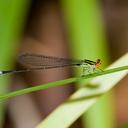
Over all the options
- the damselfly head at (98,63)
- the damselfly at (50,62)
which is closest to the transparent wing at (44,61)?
the damselfly at (50,62)

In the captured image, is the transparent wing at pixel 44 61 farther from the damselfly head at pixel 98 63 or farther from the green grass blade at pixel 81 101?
the green grass blade at pixel 81 101

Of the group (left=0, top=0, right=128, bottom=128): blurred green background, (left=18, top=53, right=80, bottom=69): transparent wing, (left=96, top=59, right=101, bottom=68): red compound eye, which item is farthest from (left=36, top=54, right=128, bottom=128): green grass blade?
(left=18, top=53, right=80, bottom=69): transparent wing

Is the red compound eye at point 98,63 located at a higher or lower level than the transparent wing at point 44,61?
lower

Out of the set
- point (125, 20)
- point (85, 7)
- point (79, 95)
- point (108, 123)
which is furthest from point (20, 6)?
point (125, 20)

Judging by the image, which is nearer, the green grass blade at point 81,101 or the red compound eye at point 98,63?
the green grass blade at point 81,101

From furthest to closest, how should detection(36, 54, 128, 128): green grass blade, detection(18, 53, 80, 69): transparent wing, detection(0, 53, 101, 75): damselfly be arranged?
detection(18, 53, 80, 69): transparent wing
detection(0, 53, 101, 75): damselfly
detection(36, 54, 128, 128): green grass blade

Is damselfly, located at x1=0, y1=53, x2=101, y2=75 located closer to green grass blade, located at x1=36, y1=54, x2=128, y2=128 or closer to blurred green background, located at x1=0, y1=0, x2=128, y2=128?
blurred green background, located at x1=0, y1=0, x2=128, y2=128

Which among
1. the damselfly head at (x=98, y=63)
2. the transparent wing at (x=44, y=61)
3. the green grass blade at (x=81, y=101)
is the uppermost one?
the transparent wing at (x=44, y=61)

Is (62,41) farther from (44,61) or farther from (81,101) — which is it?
(81,101)

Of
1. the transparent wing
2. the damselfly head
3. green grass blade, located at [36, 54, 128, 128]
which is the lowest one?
green grass blade, located at [36, 54, 128, 128]

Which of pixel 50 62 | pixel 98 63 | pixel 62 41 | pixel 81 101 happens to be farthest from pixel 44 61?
pixel 62 41

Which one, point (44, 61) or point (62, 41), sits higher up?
point (62, 41)
